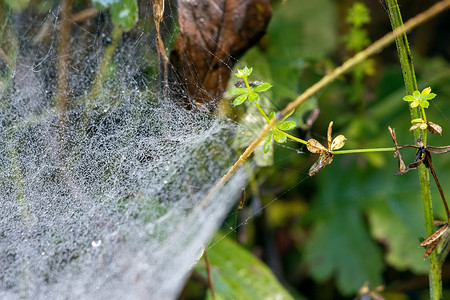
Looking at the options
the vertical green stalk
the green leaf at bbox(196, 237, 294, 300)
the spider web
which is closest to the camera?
the vertical green stalk

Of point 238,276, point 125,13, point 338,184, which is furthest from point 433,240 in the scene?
point 125,13

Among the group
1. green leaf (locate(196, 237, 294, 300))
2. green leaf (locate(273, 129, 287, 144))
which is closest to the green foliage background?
green leaf (locate(196, 237, 294, 300))

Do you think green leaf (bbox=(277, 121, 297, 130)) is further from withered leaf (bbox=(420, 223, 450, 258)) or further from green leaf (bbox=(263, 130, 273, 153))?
withered leaf (bbox=(420, 223, 450, 258))

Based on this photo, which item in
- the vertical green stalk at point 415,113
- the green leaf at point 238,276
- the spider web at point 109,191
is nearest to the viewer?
the vertical green stalk at point 415,113

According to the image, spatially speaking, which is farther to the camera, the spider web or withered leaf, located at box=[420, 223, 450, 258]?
the spider web

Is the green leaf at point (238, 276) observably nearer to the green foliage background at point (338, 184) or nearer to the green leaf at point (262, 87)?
the green foliage background at point (338, 184)

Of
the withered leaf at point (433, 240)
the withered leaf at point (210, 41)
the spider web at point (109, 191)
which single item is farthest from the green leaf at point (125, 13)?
the withered leaf at point (433, 240)
